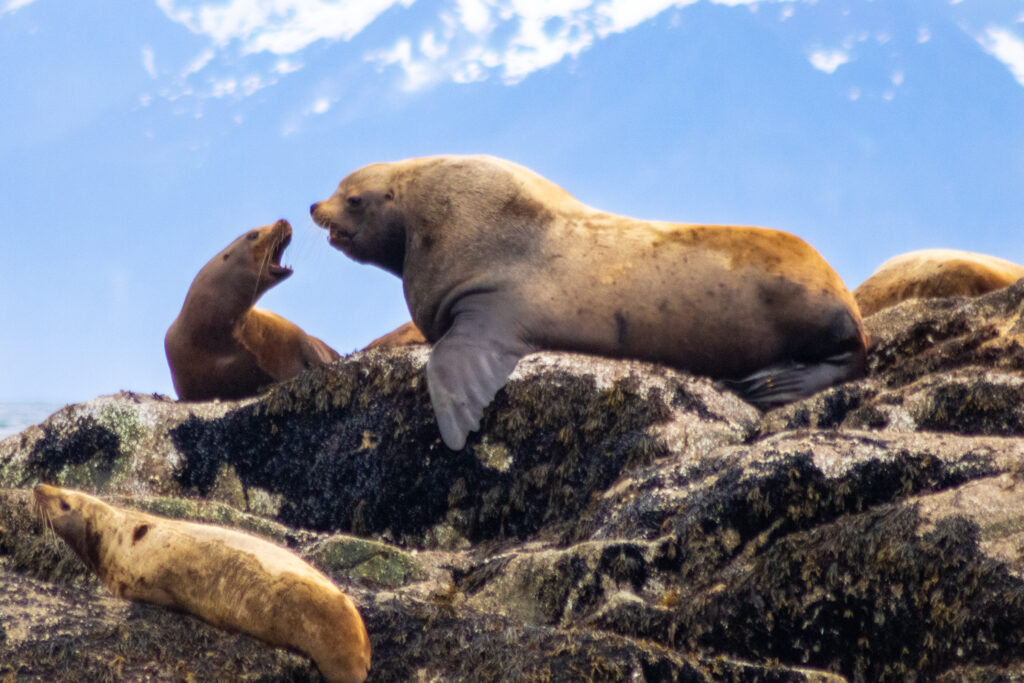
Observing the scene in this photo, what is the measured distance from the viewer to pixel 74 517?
4617 millimetres

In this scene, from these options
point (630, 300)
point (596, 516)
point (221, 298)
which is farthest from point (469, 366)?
point (221, 298)

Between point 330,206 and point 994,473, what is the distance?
4895 mm

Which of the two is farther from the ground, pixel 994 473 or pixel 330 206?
pixel 330 206

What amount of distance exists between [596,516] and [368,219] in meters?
3.21

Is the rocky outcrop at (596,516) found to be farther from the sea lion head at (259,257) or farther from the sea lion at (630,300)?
the sea lion head at (259,257)

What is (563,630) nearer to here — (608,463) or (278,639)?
(278,639)

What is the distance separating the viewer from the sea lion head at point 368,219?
24.9 ft

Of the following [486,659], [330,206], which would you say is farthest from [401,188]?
[486,659]

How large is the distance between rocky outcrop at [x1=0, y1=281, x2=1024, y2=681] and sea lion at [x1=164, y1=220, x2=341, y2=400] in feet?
4.74

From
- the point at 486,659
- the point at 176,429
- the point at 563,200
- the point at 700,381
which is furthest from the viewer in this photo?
the point at 563,200

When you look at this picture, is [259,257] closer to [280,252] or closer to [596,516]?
[280,252]

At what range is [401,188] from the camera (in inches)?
299

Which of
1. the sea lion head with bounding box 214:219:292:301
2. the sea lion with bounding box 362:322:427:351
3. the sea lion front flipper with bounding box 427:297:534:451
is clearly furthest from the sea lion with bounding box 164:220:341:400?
the sea lion front flipper with bounding box 427:297:534:451

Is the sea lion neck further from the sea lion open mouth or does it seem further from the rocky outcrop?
the rocky outcrop
